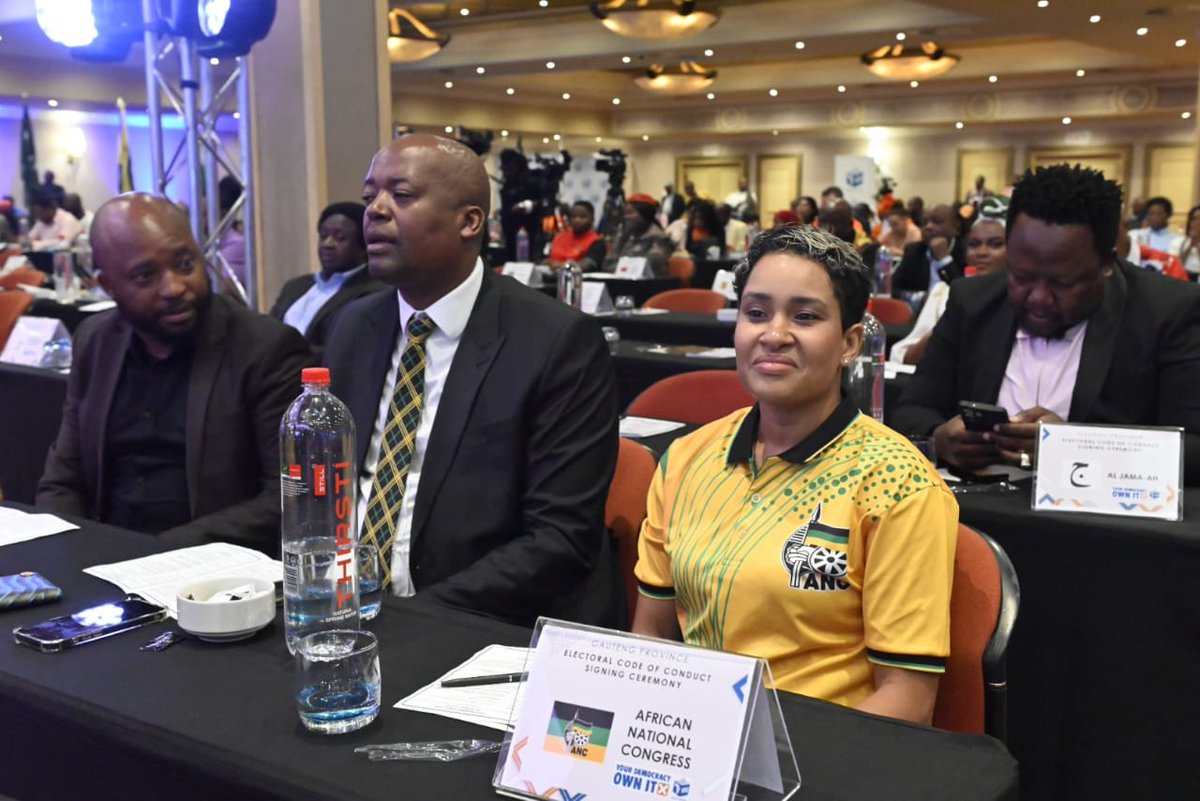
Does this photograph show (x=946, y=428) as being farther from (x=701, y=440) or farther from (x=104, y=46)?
(x=104, y=46)

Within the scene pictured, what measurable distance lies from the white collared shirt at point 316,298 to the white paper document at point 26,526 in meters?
2.36

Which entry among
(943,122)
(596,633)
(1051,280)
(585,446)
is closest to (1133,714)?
(1051,280)

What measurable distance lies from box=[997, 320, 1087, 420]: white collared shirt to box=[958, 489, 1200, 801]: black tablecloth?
0.32 metres

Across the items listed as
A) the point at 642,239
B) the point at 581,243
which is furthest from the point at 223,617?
the point at 581,243

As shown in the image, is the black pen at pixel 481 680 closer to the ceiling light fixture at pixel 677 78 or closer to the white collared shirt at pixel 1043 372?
the white collared shirt at pixel 1043 372

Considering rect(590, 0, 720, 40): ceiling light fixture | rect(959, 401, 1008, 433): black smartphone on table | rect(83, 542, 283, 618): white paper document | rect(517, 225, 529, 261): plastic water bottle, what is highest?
rect(590, 0, 720, 40): ceiling light fixture

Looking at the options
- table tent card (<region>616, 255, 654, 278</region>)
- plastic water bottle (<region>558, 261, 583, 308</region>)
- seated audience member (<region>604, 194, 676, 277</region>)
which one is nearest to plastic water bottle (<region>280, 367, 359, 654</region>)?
plastic water bottle (<region>558, 261, 583, 308</region>)

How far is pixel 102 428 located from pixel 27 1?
31.0 ft

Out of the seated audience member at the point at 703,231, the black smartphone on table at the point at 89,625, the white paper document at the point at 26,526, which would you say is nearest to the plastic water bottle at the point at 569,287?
the white paper document at the point at 26,526

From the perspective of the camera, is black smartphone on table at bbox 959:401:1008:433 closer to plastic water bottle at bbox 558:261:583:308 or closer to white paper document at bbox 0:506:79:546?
white paper document at bbox 0:506:79:546

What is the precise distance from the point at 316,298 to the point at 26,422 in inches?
44.3

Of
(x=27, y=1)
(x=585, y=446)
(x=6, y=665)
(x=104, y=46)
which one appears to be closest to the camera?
(x=6, y=665)

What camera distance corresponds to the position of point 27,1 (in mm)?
10078

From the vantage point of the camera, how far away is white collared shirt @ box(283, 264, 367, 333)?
439 cm
